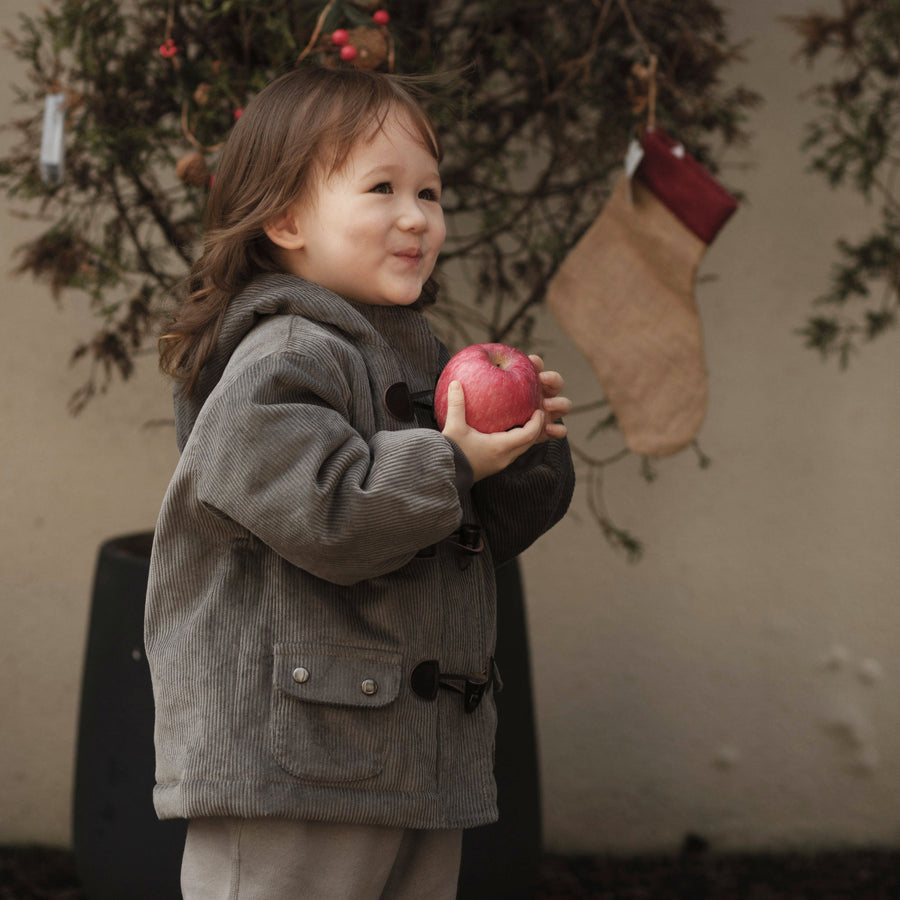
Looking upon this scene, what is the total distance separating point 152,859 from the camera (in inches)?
78.2

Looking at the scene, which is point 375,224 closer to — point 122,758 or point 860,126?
point 122,758

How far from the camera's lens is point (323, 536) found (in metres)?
1.11

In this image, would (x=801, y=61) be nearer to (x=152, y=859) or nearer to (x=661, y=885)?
(x=661, y=885)

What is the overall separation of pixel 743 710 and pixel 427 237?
1823mm

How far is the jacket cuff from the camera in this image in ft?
3.91

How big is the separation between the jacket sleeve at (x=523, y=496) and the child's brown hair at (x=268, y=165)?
377mm

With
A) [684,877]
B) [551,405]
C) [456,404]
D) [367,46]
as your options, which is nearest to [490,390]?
[456,404]

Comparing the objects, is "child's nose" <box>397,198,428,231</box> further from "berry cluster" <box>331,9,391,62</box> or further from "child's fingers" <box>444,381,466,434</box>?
"berry cluster" <box>331,9,391,62</box>

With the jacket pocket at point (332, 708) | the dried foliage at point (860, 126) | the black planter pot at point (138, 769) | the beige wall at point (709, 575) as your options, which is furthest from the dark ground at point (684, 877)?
the jacket pocket at point (332, 708)

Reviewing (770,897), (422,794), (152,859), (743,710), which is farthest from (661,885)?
(422,794)

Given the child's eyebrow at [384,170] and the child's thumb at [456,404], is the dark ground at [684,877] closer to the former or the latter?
the child's thumb at [456,404]

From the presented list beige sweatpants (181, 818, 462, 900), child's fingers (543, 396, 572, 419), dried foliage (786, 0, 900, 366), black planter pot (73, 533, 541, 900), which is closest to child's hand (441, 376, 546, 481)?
child's fingers (543, 396, 572, 419)

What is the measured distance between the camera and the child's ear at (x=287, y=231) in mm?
1332

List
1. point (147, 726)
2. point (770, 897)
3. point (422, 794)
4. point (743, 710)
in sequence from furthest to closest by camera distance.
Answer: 1. point (743, 710)
2. point (770, 897)
3. point (147, 726)
4. point (422, 794)
